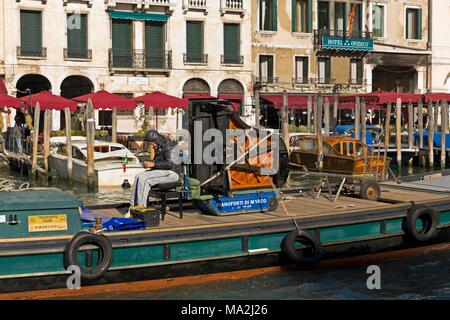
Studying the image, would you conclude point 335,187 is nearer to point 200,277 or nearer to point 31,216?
point 200,277

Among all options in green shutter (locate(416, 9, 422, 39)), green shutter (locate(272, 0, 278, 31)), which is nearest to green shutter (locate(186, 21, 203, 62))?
green shutter (locate(272, 0, 278, 31))

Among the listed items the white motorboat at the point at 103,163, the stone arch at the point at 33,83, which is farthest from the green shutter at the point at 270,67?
the white motorboat at the point at 103,163

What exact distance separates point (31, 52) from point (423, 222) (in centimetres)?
2276

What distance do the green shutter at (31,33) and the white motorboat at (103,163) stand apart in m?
6.48

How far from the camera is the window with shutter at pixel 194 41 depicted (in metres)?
35.9

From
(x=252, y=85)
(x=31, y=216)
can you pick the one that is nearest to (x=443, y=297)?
(x=31, y=216)

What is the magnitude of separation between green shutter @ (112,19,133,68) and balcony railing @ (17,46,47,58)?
3133 millimetres

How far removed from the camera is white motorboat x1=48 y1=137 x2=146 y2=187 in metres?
22.6

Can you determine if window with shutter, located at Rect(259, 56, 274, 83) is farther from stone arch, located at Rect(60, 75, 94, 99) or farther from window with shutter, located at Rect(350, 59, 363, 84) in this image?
stone arch, located at Rect(60, 75, 94, 99)

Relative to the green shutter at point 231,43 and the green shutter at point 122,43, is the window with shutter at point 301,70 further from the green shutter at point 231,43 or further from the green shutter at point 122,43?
the green shutter at point 122,43

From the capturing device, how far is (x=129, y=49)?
113 feet

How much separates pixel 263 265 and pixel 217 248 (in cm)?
86

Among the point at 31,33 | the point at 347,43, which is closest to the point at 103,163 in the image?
the point at 31,33

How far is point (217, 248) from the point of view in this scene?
11227mm
